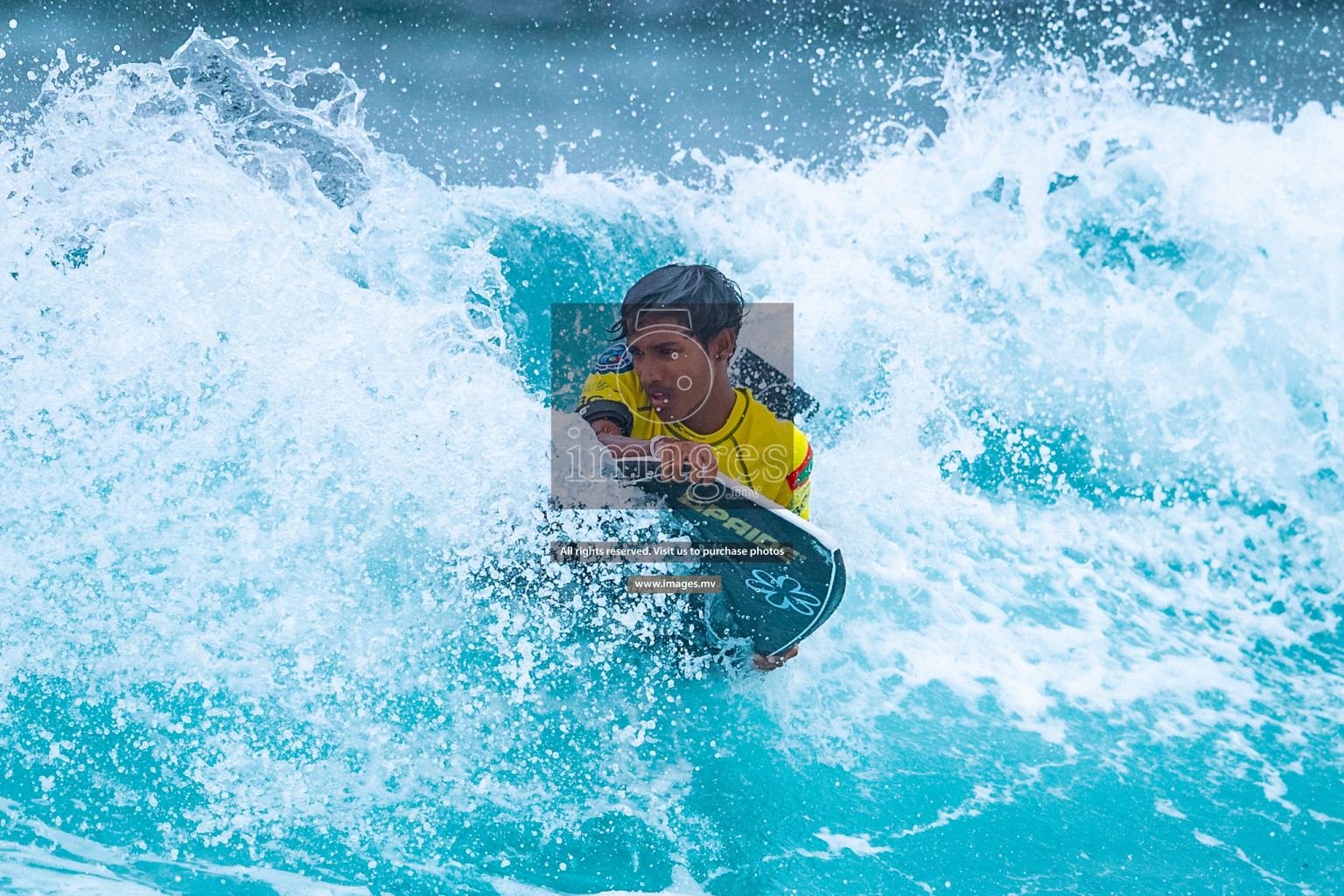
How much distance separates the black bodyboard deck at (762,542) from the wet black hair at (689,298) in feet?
1.50

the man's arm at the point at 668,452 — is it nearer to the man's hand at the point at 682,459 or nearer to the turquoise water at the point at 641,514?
the man's hand at the point at 682,459

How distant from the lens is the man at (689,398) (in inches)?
103

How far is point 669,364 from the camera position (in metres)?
2.67

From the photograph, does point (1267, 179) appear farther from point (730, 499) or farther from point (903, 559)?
point (730, 499)

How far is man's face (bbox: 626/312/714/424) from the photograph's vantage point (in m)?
2.60

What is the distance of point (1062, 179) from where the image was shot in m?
5.68

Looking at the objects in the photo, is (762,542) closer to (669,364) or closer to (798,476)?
(798,476)

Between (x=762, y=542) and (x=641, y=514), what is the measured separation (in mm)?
417

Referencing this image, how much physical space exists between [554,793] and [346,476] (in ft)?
4.76

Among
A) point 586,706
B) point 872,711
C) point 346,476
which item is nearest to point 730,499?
point 586,706

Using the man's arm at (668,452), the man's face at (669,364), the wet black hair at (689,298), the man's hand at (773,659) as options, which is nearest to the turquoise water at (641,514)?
the man's hand at (773,659)

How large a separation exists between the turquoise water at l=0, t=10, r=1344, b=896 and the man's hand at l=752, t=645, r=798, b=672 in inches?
6.7

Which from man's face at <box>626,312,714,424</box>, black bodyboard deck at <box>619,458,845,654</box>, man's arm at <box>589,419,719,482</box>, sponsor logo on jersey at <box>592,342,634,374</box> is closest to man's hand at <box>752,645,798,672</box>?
black bodyboard deck at <box>619,458,845,654</box>

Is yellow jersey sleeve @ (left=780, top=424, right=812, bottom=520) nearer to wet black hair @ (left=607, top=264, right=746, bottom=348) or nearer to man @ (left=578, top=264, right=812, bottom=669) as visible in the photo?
man @ (left=578, top=264, right=812, bottom=669)
